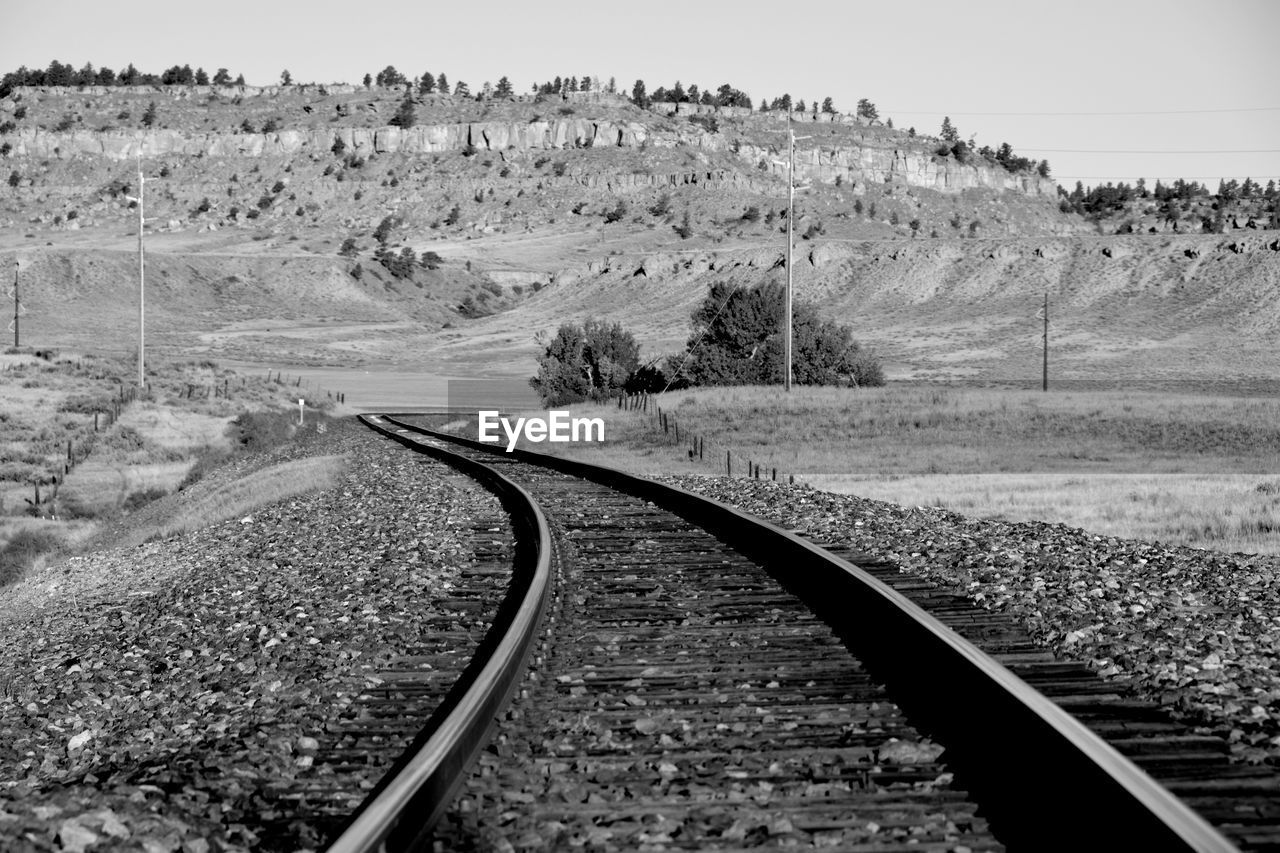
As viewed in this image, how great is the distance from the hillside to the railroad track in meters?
62.0

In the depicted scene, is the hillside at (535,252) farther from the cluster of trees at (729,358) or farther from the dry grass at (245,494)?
the dry grass at (245,494)

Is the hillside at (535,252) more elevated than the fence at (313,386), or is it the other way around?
the hillside at (535,252)

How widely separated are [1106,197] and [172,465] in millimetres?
180848

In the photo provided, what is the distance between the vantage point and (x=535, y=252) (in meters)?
153

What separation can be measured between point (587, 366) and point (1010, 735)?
56651 mm

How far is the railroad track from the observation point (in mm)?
4812

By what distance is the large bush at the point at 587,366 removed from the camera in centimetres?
6097

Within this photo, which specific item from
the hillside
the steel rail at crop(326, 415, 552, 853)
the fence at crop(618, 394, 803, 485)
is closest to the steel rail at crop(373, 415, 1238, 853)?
the steel rail at crop(326, 415, 552, 853)

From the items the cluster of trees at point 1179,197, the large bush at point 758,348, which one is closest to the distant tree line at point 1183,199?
the cluster of trees at point 1179,197

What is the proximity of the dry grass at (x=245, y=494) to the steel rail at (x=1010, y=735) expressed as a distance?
1458 centimetres

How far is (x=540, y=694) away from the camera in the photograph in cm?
710

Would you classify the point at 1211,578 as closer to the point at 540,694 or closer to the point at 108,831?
the point at 540,694

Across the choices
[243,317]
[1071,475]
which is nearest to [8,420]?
[1071,475]

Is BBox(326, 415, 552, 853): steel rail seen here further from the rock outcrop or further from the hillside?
the rock outcrop
